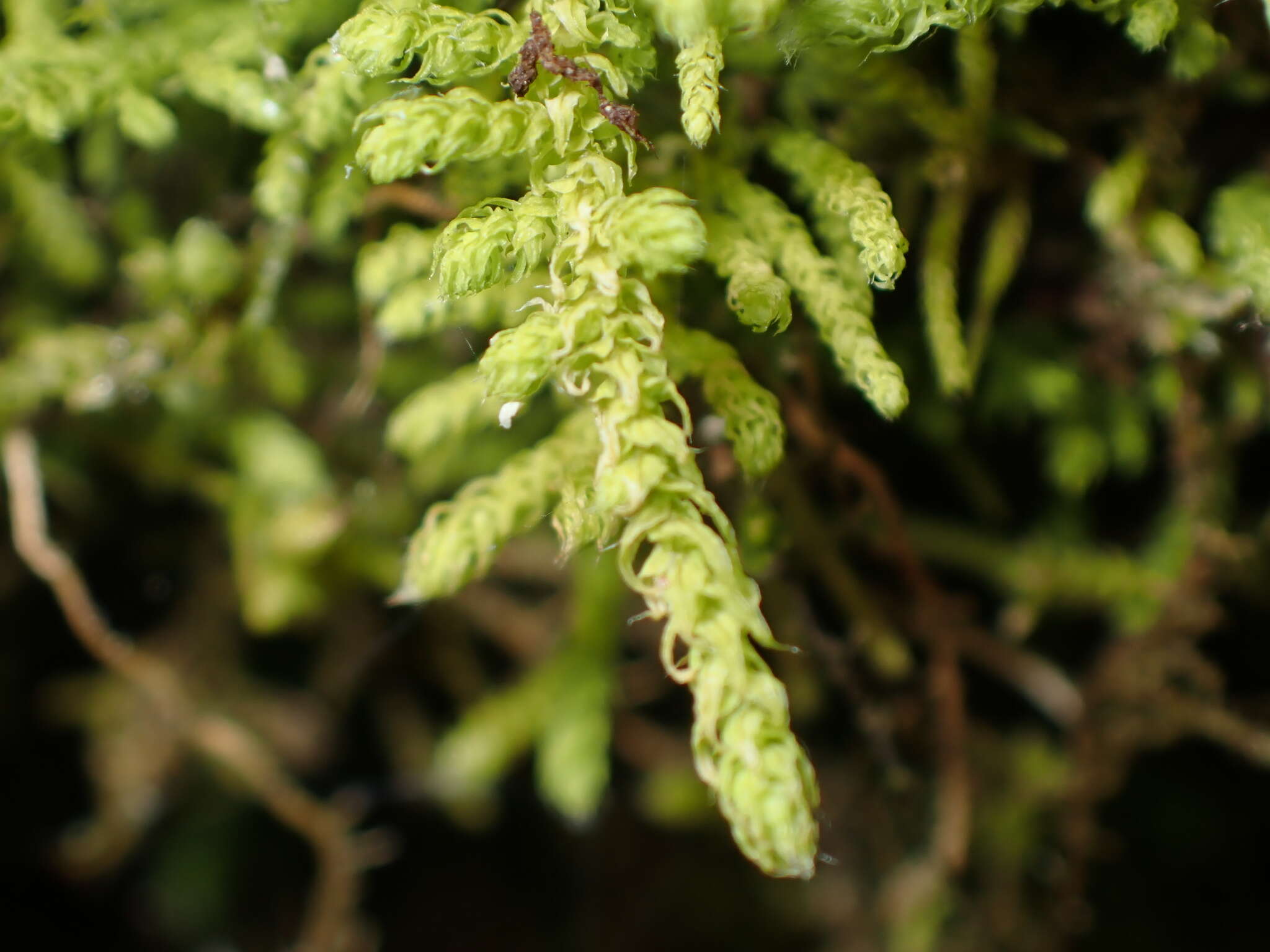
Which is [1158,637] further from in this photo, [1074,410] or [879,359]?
[879,359]

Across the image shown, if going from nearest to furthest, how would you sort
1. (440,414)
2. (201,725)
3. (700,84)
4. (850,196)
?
(700,84) → (850,196) → (440,414) → (201,725)

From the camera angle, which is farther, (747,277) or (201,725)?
(201,725)

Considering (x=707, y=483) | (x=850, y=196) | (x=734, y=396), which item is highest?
(x=850, y=196)

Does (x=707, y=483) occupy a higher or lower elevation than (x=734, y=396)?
lower

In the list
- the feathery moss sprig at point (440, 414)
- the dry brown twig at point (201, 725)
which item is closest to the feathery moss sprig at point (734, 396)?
the feathery moss sprig at point (440, 414)

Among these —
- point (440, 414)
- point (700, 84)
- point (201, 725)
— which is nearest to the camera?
point (700, 84)

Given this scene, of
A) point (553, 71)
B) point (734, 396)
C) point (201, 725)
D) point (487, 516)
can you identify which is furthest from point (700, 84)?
point (201, 725)

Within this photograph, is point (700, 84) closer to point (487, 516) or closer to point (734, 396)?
point (734, 396)
